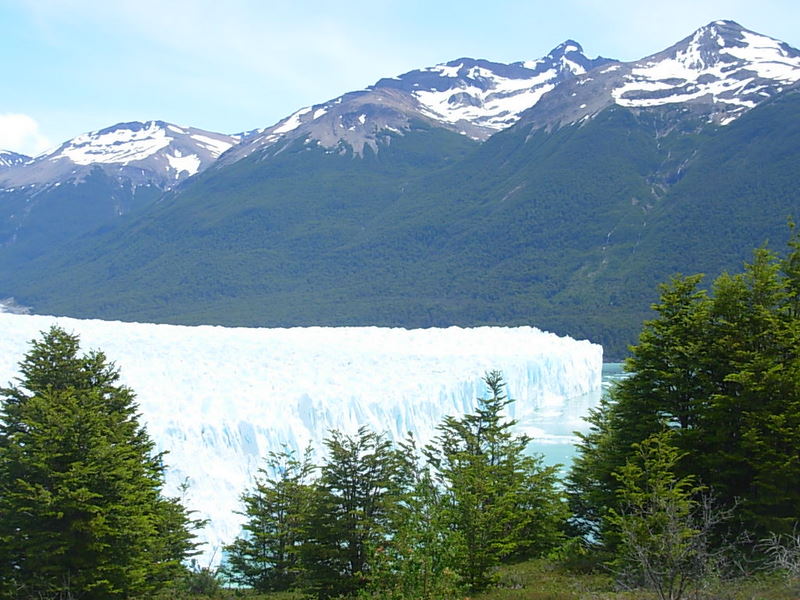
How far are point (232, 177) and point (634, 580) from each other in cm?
14353

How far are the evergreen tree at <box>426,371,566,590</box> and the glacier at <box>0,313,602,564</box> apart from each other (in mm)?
5101

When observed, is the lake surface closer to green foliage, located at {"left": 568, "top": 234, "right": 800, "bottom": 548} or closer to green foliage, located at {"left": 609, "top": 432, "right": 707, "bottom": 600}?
green foliage, located at {"left": 568, "top": 234, "right": 800, "bottom": 548}

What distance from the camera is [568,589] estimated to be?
10492 millimetres

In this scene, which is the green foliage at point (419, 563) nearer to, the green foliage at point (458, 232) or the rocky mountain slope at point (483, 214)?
the rocky mountain slope at point (483, 214)

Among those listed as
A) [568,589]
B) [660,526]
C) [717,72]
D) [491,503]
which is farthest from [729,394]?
[717,72]

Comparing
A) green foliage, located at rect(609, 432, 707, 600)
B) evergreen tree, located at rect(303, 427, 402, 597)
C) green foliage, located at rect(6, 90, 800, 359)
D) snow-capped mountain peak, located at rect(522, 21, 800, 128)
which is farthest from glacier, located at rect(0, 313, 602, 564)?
snow-capped mountain peak, located at rect(522, 21, 800, 128)

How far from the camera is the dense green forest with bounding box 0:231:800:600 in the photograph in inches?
364

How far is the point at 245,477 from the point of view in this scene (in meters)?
20.0

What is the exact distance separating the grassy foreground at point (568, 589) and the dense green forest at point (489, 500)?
6 centimetres

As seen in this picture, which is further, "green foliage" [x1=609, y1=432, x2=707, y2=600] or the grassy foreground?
the grassy foreground

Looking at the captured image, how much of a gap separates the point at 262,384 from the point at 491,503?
13774 millimetres

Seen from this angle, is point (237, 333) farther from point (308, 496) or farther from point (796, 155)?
point (796, 155)

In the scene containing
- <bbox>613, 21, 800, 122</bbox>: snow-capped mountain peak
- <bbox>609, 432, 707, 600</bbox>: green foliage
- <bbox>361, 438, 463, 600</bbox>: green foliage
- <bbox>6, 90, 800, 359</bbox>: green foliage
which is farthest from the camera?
<bbox>613, 21, 800, 122</bbox>: snow-capped mountain peak

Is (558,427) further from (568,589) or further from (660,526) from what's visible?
(660,526)
